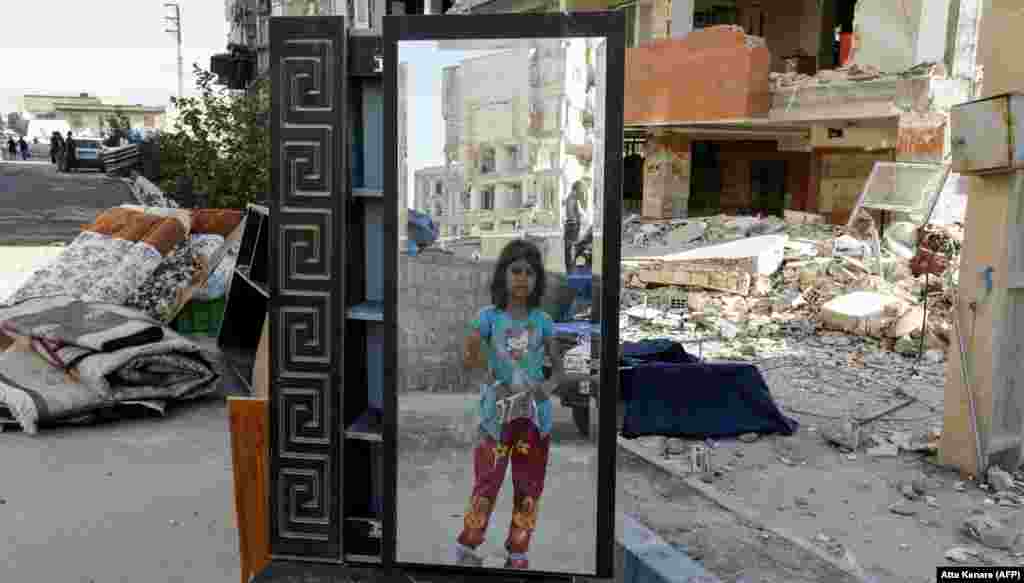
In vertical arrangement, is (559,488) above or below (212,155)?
below

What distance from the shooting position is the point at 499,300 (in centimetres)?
297

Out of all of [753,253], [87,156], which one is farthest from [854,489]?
[87,156]

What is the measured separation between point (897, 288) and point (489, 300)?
343 inches

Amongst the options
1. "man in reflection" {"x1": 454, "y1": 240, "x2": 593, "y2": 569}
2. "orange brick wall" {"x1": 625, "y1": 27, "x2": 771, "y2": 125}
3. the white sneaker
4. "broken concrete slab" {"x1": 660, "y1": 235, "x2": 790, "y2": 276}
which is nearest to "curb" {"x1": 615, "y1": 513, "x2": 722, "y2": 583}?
"man in reflection" {"x1": 454, "y1": 240, "x2": 593, "y2": 569}

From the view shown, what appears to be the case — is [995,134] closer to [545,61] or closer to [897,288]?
[545,61]

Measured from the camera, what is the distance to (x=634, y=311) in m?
10.2

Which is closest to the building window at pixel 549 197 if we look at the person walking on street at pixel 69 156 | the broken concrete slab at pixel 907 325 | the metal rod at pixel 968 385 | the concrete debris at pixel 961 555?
the concrete debris at pixel 961 555

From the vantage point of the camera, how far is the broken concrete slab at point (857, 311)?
8.98 metres

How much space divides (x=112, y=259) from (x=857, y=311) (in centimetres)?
754

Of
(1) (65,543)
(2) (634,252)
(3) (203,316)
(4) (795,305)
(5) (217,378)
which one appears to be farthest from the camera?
(2) (634,252)

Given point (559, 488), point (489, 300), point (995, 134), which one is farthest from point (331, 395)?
point (995, 134)

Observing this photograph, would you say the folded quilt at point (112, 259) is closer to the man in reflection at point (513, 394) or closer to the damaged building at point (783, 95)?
the man in reflection at point (513, 394)

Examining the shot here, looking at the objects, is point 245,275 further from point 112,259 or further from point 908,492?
point 908,492

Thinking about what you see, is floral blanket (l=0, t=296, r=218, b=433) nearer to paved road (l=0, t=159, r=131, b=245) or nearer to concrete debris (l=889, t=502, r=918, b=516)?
concrete debris (l=889, t=502, r=918, b=516)
